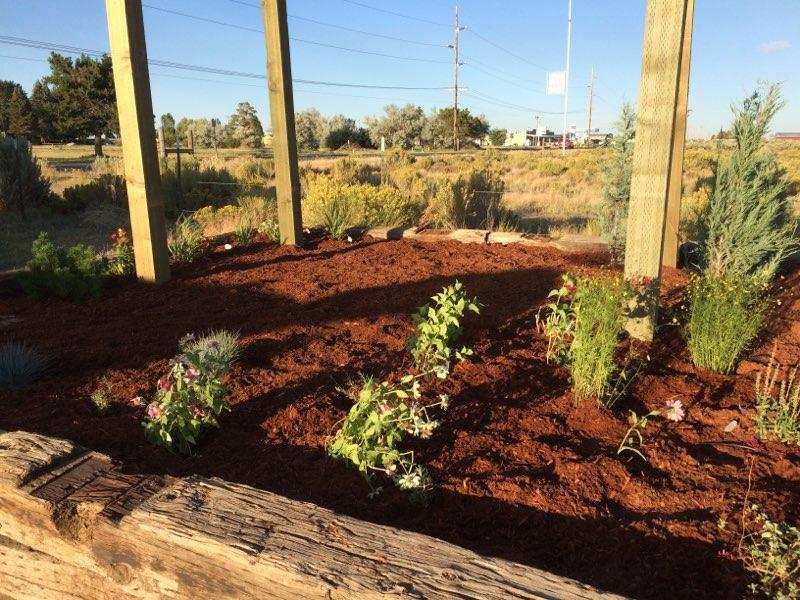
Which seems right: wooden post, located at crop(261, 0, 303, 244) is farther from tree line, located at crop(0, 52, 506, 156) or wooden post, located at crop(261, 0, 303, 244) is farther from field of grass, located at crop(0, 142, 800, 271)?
tree line, located at crop(0, 52, 506, 156)

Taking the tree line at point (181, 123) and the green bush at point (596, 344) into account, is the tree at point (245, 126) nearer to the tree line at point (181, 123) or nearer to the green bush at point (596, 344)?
the tree line at point (181, 123)

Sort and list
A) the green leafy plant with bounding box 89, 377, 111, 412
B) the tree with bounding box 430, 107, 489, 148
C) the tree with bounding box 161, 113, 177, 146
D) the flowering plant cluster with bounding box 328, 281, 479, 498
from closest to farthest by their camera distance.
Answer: the flowering plant cluster with bounding box 328, 281, 479, 498 → the green leafy plant with bounding box 89, 377, 111, 412 → the tree with bounding box 161, 113, 177, 146 → the tree with bounding box 430, 107, 489, 148

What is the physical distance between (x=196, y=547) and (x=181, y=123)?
2626 inches

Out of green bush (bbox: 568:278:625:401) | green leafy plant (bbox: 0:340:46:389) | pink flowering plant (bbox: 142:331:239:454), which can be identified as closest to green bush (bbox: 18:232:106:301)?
green leafy plant (bbox: 0:340:46:389)

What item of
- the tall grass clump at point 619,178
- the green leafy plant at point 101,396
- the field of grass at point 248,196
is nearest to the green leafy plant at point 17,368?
the green leafy plant at point 101,396

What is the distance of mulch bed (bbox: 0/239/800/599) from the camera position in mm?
1958

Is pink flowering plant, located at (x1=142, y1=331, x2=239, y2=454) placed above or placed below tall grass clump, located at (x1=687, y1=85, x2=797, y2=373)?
below

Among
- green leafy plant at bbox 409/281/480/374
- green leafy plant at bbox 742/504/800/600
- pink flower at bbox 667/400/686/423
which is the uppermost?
green leafy plant at bbox 409/281/480/374

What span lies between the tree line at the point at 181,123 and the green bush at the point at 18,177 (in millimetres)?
15602

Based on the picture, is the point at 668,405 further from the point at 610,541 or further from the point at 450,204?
the point at 450,204

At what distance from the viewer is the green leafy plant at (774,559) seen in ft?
5.45

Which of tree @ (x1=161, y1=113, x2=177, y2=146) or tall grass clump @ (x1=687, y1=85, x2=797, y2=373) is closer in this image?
tall grass clump @ (x1=687, y1=85, x2=797, y2=373)

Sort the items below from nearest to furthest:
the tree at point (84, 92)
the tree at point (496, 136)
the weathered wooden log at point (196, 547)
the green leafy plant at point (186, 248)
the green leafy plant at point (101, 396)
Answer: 1. the weathered wooden log at point (196, 547)
2. the green leafy plant at point (101, 396)
3. the green leafy plant at point (186, 248)
4. the tree at point (84, 92)
5. the tree at point (496, 136)

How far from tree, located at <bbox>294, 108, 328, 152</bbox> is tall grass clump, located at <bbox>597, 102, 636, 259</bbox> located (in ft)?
139
